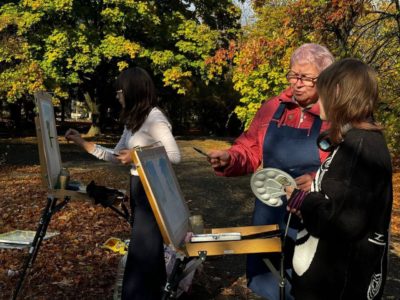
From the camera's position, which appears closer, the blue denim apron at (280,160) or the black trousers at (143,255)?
the blue denim apron at (280,160)

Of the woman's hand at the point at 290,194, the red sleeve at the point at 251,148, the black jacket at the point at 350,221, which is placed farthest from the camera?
the red sleeve at the point at 251,148

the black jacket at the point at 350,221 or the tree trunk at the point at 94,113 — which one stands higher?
the black jacket at the point at 350,221

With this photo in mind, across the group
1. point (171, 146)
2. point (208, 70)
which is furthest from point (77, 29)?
point (171, 146)

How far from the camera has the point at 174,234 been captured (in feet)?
7.58

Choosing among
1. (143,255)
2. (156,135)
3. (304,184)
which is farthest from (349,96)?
(143,255)

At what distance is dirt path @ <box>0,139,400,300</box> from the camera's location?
4676 millimetres

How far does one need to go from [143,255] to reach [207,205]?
5916 millimetres

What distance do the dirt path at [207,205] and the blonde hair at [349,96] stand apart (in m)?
2.78

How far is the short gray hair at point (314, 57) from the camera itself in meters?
2.75

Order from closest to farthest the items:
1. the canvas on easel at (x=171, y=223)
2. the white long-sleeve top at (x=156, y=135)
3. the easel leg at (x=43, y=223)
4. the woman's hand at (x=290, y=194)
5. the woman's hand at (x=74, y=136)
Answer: the woman's hand at (x=290, y=194)
the canvas on easel at (x=171, y=223)
the white long-sleeve top at (x=156, y=135)
the easel leg at (x=43, y=223)
the woman's hand at (x=74, y=136)

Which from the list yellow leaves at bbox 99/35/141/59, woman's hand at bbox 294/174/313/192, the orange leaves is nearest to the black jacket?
woman's hand at bbox 294/174/313/192

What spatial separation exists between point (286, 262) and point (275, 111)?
34.4 inches

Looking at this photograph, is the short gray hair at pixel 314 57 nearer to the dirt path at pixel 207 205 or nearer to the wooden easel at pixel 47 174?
the wooden easel at pixel 47 174

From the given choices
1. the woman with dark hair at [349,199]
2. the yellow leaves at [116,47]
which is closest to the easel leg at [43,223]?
the woman with dark hair at [349,199]
